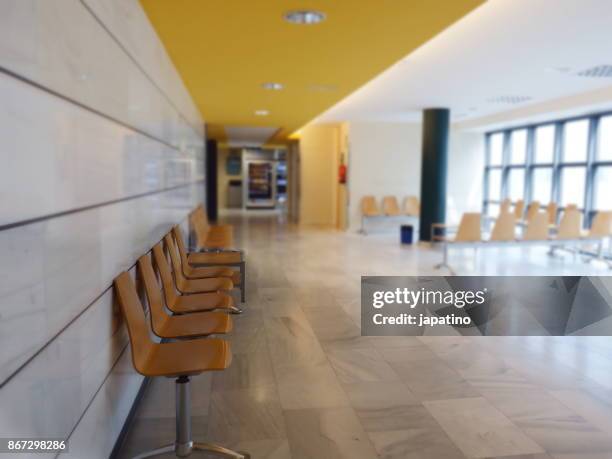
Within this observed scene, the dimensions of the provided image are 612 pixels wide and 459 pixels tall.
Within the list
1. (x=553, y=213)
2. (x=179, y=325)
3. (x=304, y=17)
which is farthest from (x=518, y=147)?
(x=179, y=325)

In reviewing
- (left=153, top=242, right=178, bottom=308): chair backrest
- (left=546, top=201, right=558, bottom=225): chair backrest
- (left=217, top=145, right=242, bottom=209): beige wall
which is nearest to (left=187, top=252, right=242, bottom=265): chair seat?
(left=153, top=242, right=178, bottom=308): chair backrest

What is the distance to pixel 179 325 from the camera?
309 centimetres

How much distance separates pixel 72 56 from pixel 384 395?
2.58 meters

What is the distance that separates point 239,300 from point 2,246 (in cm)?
425

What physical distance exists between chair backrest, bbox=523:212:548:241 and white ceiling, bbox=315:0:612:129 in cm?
204

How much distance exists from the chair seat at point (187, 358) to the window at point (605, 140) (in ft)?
30.2

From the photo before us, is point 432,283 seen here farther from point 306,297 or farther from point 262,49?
point 262,49

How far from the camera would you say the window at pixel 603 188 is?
30.5 feet

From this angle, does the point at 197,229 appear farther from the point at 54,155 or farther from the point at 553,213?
the point at 553,213

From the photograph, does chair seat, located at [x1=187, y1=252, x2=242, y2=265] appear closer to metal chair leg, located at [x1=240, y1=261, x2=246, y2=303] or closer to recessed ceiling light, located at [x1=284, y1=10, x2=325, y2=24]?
metal chair leg, located at [x1=240, y1=261, x2=246, y2=303]

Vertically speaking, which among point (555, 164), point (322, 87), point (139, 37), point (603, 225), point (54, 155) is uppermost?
point (322, 87)

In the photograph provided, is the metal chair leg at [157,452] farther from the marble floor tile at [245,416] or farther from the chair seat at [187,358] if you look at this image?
the chair seat at [187,358]

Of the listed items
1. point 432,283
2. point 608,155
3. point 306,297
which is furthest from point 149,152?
point 608,155

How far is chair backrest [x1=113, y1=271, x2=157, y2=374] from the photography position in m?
2.43
